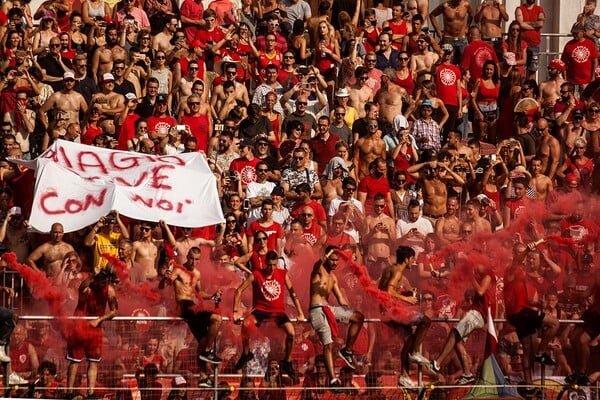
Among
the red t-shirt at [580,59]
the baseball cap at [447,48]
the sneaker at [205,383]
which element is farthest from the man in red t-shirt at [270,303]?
the red t-shirt at [580,59]

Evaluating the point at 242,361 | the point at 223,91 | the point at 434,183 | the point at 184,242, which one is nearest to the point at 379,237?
the point at 434,183

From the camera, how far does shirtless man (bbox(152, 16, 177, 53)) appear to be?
1154 inches

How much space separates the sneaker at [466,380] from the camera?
23484mm

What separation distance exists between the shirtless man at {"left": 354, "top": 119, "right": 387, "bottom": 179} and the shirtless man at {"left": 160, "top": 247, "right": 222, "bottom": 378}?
4505 mm

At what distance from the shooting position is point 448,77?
97.1ft

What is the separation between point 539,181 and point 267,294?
5270mm

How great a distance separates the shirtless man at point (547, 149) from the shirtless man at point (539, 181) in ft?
1.40

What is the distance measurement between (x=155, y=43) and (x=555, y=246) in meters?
7.19

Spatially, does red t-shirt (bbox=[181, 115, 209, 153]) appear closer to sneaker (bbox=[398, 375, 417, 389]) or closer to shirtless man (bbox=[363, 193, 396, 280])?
shirtless man (bbox=[363, 193, 396, 280])

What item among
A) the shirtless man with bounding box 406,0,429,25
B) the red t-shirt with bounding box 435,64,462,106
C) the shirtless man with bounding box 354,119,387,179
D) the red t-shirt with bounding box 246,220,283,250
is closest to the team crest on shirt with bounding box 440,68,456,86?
the red t-shirt with bounding box 435,64,462,106

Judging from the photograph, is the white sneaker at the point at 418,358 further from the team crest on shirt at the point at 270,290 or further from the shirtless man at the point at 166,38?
the shirtless man at the point at 166,38

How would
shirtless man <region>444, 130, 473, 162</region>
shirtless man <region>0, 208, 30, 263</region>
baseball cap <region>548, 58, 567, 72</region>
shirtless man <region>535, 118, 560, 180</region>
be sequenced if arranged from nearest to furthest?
1. shirtless man <region>0, 208, 30, 263</region>
2. shirtless man <region>444, 130, 473, 162</region>
3. shirtless man <region>535, 118, 560, 180</region>
4. baseball cap <region>548, 58, 567, 72</region>

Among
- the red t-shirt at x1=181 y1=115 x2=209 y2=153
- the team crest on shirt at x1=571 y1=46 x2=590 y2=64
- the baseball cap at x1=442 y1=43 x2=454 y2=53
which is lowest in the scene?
the red t-shirt at x1=181 y1=115 x2=209 y2=153

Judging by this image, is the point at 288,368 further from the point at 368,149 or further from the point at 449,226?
the point at 368,149
